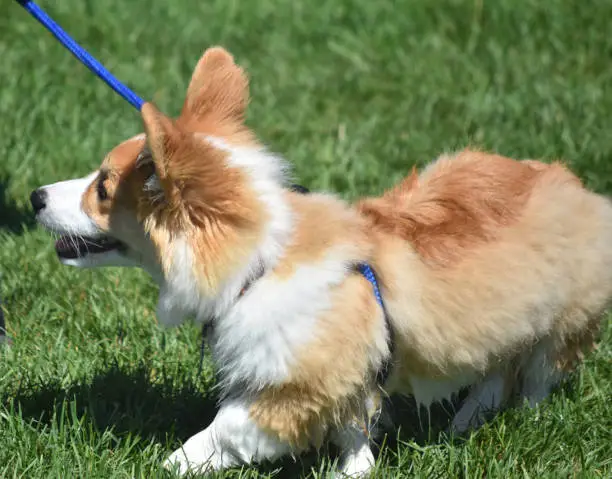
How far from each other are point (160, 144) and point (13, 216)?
8.72 feet

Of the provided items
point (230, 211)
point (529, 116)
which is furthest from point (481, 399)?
point (529, 116)

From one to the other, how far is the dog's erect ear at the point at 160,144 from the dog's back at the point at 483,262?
0.75 m

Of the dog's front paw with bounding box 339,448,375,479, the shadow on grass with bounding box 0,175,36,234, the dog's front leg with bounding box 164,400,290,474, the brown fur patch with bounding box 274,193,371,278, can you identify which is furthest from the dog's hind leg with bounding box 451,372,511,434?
the shadow on grass with bounding box 0,175,36,234

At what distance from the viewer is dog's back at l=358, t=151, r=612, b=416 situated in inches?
125

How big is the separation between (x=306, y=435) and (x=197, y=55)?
460 cm

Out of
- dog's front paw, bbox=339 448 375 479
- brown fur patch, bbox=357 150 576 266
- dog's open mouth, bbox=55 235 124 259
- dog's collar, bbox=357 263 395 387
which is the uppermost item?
dog's open mouth, bbox=55 235 124 259

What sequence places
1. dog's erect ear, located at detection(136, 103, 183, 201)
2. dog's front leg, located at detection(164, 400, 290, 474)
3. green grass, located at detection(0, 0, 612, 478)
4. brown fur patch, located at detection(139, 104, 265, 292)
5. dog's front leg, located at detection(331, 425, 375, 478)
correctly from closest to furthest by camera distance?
dog's erect ear, located at detection(136, 103, 183, 201)
brown fur patch, located at detection(139, 104, 265, 292)
dog's front leg, located at detection(164, 400, 290, 474)
dog's front leg, located at detection(331, 425, 375, 478)
green grass, located at detection(0, 0, 612, 478)

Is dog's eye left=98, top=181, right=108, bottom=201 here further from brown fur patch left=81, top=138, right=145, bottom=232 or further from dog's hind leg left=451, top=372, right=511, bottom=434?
dog's hind leg left=451, top=372, right=511, bottom=434

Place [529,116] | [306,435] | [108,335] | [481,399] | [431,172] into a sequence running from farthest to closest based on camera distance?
[529,116]
[108,335]
[481,399]
[431,172]
[306,435]

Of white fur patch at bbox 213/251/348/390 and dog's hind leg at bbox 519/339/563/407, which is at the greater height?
white fur patch at bbox 213/251/348/390

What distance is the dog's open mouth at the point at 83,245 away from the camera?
3.23 metres

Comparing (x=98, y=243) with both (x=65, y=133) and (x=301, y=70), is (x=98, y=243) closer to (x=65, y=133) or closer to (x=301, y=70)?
(x=65, y=133)

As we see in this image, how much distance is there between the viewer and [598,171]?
Result: 5.59 meters

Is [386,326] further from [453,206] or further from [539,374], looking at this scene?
[539,374]
